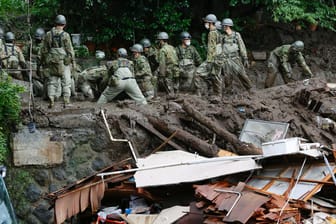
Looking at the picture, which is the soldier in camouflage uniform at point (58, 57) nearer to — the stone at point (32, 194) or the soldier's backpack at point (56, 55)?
the soldier's backpack at point (56, 55)

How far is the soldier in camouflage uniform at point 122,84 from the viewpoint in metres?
14.6

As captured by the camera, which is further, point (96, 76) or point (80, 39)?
point (80, 39)

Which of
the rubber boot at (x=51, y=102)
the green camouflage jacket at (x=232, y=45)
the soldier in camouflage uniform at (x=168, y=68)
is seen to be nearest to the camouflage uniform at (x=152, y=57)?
the soldier in camouflage uniform at (x=168, y=68)

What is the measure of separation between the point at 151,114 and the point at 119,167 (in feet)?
5.09

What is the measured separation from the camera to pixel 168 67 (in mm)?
16547

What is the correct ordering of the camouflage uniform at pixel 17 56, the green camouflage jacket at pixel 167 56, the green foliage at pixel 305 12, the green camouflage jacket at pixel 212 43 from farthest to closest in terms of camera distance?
the green foliage at pixel 305 12, the green camouflage jacket at pixel 167 56, the camouflage uniform at pixel 17 56, the green camouflage jacket at pixel 212 43

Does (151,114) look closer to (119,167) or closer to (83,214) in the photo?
(119,167)

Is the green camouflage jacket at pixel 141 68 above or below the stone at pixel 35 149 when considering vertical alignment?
above

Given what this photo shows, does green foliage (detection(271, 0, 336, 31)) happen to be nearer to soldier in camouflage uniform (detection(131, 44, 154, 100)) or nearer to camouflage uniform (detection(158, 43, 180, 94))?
camouflage uniform (detection(158, 43, 180, 94))

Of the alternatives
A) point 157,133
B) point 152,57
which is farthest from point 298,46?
point 157,133

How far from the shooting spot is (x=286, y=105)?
1448cm

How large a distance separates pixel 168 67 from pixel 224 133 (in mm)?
3913

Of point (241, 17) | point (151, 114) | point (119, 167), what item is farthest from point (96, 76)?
point (241, 17)

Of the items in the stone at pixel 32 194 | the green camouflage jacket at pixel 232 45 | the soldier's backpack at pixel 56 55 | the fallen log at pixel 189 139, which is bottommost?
the stone at pixel 32 194
